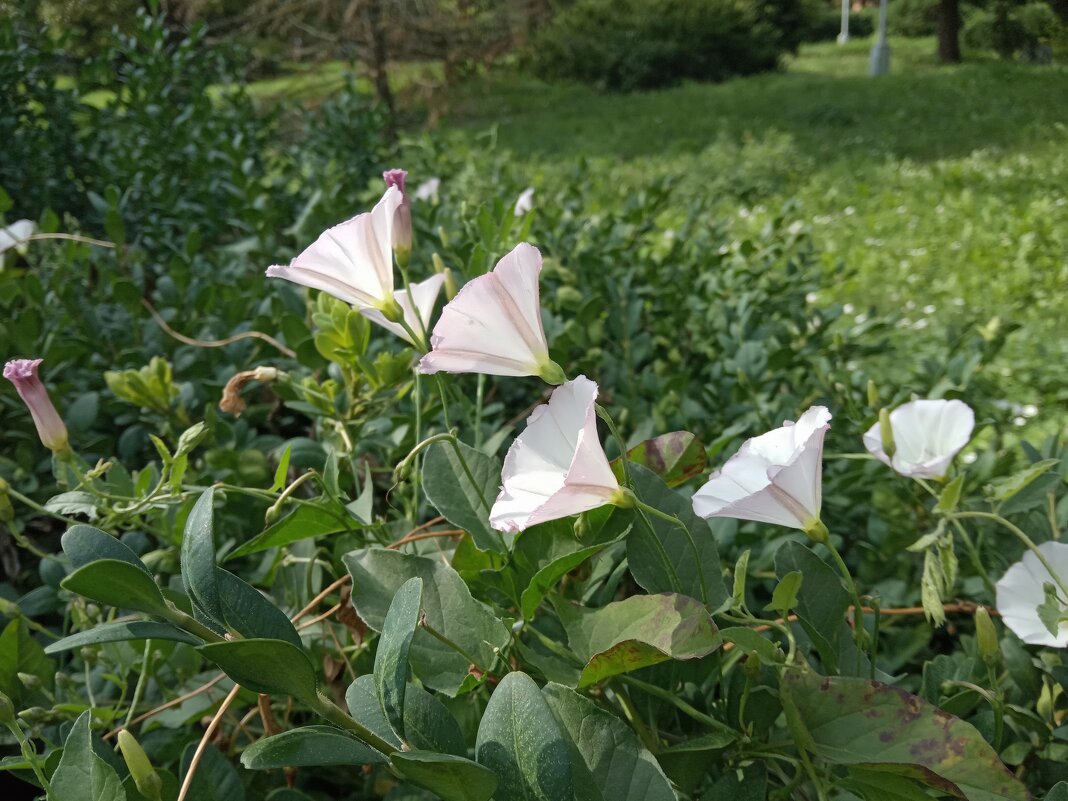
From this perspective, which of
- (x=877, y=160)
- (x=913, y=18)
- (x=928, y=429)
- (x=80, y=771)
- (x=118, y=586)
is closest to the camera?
(x=118, y=586)

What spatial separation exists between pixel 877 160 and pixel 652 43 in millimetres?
6215

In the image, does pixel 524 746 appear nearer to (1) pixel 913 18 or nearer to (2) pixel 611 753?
(2) pixel 611 753

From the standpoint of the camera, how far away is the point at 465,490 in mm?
649

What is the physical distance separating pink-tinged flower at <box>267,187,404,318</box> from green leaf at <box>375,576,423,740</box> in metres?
0.27

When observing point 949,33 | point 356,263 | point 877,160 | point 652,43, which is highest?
point 356,263

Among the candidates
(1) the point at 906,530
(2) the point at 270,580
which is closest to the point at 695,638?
(2) the point at 270,580

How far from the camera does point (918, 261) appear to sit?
434 cm

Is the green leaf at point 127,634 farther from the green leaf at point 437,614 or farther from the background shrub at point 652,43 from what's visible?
the background shrub at point 652,43

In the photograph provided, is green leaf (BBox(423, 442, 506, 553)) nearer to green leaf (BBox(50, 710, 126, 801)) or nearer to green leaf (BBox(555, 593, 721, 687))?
green leaf (BBox(555, 593, 721, 687))

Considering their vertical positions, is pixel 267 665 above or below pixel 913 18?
above

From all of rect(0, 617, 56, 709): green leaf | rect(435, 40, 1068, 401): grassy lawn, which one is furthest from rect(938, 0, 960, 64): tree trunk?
rect(0, 617, 56, 709): green leaf

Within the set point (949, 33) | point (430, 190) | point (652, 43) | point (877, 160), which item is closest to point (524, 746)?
point (430, 190)

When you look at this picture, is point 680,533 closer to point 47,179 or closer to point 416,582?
point 416,582

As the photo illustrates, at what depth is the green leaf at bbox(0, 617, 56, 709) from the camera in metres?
0.71
